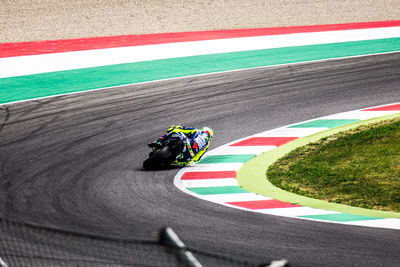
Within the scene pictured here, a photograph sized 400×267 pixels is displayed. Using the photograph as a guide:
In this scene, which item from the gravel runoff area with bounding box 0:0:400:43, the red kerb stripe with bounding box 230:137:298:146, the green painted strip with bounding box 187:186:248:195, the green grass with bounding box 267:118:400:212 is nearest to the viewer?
the green grass with bounding box 267:118:400:212

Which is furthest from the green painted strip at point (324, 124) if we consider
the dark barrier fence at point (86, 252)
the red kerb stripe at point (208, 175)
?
the dark barrier fence at point (86, 252)

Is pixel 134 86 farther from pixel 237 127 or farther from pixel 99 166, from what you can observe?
pixel 99 166

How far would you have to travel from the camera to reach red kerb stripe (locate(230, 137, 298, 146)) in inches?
451

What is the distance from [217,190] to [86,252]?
158 inches

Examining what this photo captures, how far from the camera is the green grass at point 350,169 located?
8.31m

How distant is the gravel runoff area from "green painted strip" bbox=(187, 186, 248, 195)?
48.3 ft

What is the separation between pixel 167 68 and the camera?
1831cm

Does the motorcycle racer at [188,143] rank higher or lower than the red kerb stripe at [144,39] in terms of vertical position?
lower

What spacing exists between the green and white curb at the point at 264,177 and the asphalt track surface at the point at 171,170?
0.28 m

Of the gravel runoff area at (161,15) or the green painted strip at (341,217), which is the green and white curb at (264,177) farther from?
the gravel runoff area at (161,15)

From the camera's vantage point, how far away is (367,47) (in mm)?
20188

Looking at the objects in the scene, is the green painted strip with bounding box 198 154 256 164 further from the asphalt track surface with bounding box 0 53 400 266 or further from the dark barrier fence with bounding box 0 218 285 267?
the dark barrier fence with bounding box 0 218 285 267

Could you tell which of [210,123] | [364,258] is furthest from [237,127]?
[364,258]

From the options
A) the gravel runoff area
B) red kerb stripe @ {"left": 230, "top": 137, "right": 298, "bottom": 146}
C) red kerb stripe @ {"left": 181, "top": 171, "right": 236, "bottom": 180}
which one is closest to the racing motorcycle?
red kerb stripe @ {"left": 181, "top": 171, "right": 236, "bottom": 180}
